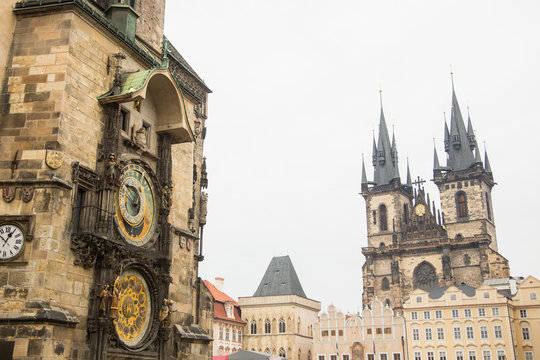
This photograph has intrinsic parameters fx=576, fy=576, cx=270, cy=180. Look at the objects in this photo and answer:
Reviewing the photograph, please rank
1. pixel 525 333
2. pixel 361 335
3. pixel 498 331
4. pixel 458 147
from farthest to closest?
pixel 458 147
pixel 361 335
pixel 525 333
pixel 498 331

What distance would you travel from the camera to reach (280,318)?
245 ft

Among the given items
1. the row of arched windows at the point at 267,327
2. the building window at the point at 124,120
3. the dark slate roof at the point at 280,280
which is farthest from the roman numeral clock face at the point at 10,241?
the dark slate roof at the point at 280,280

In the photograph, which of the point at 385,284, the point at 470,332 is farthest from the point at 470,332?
the point at 385,284

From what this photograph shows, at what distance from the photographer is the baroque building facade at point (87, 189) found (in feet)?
35.8

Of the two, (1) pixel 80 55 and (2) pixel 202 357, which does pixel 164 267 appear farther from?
(1) pixel 80 55

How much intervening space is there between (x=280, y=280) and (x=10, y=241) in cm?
6984

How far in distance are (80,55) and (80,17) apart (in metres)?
0.85

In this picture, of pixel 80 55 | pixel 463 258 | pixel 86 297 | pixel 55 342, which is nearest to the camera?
pixel 55 342

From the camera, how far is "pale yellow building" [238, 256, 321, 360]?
7325 centimetres

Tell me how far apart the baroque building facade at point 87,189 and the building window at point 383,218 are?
72.1 meters

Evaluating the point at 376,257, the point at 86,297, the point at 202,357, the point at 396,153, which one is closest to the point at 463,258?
the point at 376,257

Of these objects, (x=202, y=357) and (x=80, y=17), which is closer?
(x=80, y=17)

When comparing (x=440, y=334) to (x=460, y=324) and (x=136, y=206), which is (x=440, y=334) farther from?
(x=136, y=206)

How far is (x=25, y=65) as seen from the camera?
12.3 metres
